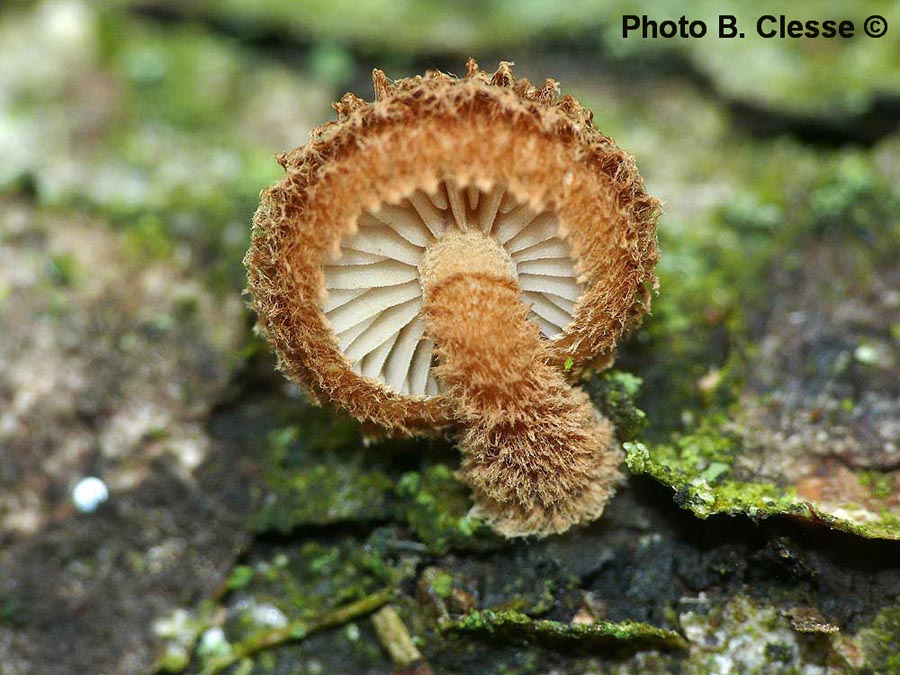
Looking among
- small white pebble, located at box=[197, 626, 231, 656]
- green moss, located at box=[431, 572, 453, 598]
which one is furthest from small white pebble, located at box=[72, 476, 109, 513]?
green moss, located at box=[431, 572, 453, 598]

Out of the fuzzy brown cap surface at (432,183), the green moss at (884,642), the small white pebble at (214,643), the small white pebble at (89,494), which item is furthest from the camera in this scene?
the small white pebble at (89,494)

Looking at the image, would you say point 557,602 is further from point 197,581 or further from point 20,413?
point 20,413

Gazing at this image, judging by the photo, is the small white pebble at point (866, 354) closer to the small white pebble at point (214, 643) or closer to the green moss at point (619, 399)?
the green moss at point (619, 399)

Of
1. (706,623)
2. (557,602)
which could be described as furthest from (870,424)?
(557,602)

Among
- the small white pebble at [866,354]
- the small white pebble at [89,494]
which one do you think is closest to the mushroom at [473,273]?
the small white pebble at [866,354]

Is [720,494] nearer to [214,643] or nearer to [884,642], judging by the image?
[884,642]

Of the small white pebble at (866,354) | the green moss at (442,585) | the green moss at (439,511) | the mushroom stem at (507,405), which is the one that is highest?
the small white pebble at (866,354)

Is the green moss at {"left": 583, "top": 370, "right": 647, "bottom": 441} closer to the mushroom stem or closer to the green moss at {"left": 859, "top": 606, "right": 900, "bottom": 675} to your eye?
the mushroom stem

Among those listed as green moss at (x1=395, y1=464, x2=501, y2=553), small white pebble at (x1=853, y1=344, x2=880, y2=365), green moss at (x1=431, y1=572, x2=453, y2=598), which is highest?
small white pebble at (x1=853, y1=344, x2=880, y2=365)
